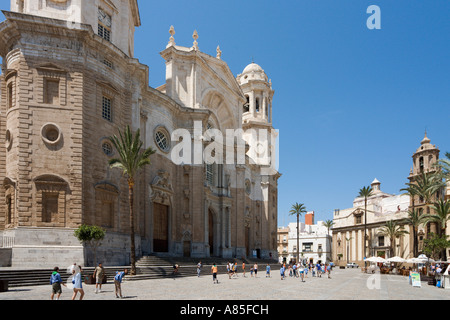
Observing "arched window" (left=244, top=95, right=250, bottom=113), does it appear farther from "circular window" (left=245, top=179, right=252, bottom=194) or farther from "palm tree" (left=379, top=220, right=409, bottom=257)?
"palm tree" (left=379, top=220, right=409, bottom=257)

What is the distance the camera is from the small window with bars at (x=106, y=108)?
106ft

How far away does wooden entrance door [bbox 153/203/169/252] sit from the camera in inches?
1565

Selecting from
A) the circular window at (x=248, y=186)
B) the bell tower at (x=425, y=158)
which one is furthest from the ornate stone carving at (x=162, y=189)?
the bell tower at (x=425, y=158)

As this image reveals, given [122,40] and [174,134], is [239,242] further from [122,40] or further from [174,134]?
[122,40]

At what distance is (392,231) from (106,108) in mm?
56666

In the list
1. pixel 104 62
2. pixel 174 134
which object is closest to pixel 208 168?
pixel 174 134

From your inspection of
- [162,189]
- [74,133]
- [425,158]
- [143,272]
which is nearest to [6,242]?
[74,133]

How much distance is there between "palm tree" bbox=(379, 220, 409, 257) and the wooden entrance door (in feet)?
146

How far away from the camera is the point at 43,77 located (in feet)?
94.4

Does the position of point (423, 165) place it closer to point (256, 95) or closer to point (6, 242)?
point (256, 95)

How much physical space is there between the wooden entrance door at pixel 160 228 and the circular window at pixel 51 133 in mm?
13246

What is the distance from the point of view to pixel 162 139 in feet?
138

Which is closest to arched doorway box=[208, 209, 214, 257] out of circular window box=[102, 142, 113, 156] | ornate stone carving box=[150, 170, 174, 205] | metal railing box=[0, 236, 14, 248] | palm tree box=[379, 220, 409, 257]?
ornate stone carving box=[150, 170, 174, 205]
